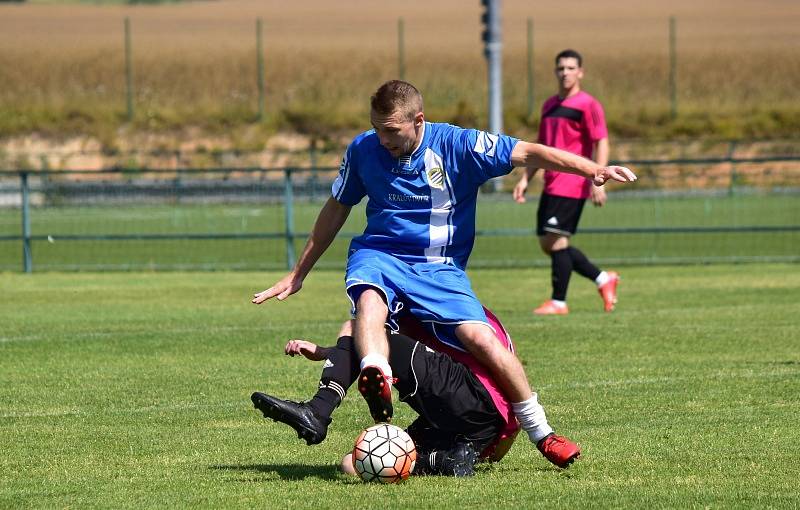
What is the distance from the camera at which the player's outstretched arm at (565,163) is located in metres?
6.34

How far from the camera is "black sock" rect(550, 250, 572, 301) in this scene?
44.8 ft

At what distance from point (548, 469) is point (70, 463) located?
2.17 meters

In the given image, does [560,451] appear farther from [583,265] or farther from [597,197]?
[583,265]

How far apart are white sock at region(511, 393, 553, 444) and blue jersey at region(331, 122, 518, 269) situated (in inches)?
30.9

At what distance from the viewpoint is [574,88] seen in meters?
13.7

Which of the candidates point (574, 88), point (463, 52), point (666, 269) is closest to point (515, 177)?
point (666, 269)

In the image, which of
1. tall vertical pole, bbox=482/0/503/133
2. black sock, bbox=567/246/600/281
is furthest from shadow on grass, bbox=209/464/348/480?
tall vertical pole, bbox=482/0/503/133

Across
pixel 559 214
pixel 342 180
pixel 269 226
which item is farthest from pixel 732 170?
pixel 342 180

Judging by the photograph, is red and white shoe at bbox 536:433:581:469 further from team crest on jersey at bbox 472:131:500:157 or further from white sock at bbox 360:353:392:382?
team crest on jersey at bbox 472:131:500:157

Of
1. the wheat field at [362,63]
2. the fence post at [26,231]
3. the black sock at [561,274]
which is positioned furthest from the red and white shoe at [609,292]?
the wheat field at [362,63]

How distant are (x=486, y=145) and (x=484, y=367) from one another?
102 cm

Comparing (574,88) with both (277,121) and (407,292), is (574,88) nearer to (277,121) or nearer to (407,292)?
(407,292)

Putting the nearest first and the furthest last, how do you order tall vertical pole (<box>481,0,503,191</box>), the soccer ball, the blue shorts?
the soccer ball, the blue shorts, tall vertical pole (<box>481,0,503,191</box>)

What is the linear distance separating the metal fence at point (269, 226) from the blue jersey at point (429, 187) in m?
12.3
